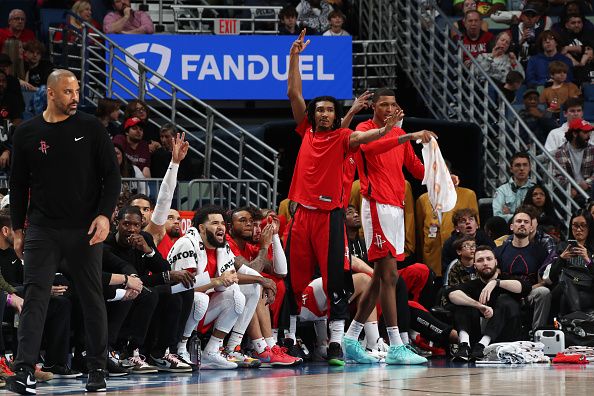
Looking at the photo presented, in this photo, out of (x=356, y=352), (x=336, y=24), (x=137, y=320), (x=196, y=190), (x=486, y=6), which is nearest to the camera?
(x=137, y=320)

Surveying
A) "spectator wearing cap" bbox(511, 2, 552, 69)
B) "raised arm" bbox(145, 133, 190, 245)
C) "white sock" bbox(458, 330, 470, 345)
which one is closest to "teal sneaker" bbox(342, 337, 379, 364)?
"white sock" bbox(458, 330, 470, 345)

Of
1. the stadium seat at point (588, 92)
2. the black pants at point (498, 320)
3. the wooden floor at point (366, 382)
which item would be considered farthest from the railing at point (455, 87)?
the wooden floor at point (366, 382)

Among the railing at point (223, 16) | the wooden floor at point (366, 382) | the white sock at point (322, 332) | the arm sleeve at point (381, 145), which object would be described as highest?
the railing at point (223, 16)

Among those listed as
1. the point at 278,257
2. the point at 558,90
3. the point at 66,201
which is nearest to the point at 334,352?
the point at 278,257

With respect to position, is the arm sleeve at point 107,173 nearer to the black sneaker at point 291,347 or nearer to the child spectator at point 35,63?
the black sneaker at point 291,347

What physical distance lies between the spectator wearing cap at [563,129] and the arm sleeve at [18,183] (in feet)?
30.4

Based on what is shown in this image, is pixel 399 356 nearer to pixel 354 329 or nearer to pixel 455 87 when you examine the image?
pixel 354 329

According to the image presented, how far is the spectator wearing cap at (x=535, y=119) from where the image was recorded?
17.2 metres

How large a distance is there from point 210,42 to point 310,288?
567 cm

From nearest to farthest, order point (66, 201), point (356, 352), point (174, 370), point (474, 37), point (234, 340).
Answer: point (66, 201) < point (174, 370) < point (234, 340) < point (356, 352) < point (474, 37)

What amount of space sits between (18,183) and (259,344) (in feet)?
11.4

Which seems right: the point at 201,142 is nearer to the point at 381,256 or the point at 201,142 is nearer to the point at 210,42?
the point at 210,42

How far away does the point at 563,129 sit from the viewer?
1658 cm

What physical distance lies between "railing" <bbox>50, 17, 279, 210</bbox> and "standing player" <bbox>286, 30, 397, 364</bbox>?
3281 mm
